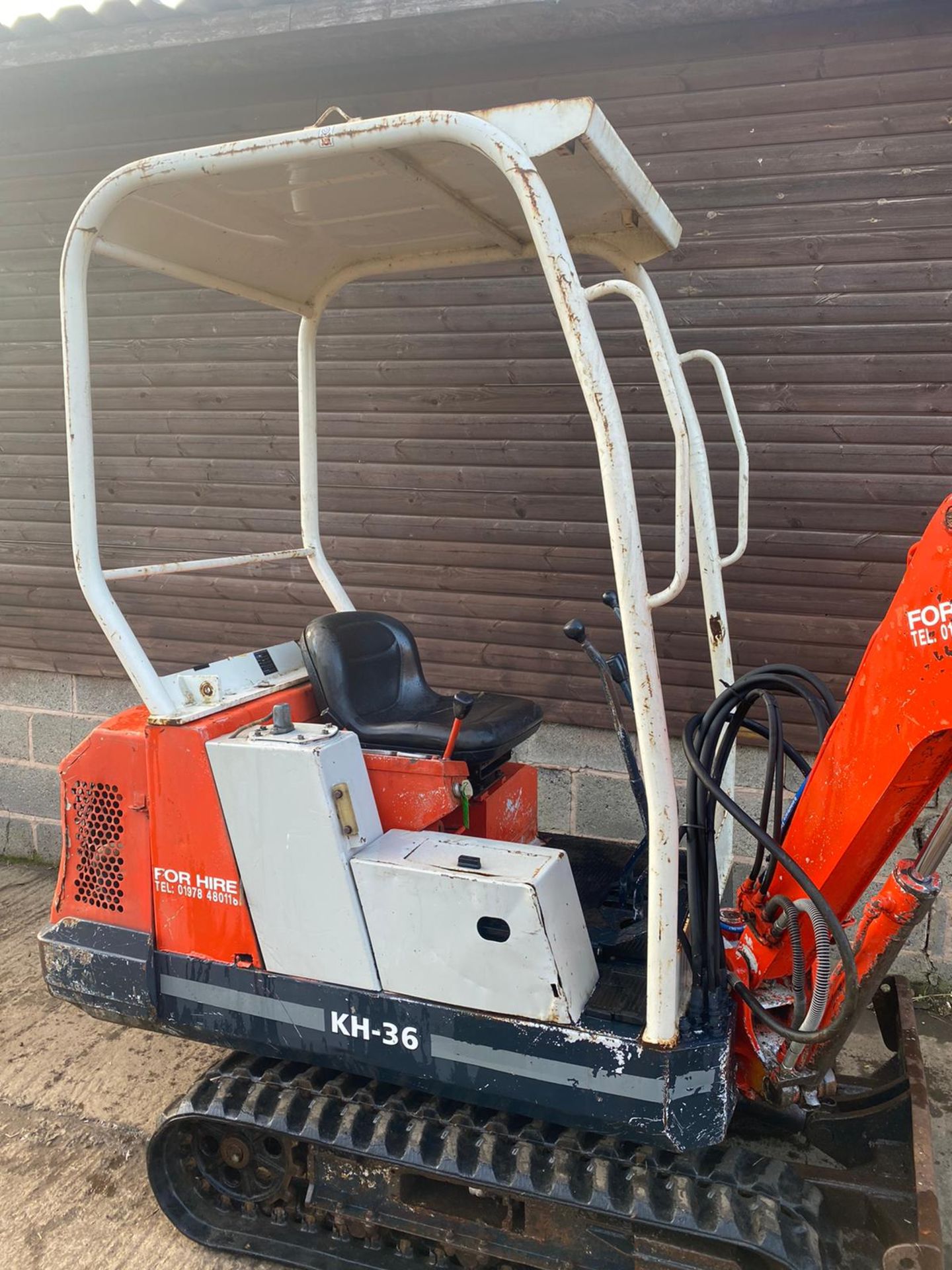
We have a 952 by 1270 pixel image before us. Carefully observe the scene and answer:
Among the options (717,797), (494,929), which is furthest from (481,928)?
(717,797)

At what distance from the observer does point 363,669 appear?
2908mm

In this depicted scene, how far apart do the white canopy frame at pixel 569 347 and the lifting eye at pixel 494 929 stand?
0.35 meters

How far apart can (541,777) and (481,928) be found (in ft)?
7.12

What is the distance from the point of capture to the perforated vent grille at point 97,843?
2559 mm

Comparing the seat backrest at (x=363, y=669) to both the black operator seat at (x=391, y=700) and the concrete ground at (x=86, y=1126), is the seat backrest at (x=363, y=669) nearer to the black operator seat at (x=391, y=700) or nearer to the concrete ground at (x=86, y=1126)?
the black operator seat at (x=391, y=700)

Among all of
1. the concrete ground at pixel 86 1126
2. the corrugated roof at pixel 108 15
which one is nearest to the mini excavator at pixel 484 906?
the concrete ground at pixel 86 1126

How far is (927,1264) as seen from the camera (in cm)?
180

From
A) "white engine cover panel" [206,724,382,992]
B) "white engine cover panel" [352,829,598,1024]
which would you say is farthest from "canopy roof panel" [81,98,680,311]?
"white engine cover panel" [352,829,598,1024]

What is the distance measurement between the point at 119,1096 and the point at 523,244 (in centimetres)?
309

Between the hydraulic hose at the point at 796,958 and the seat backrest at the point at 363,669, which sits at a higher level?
the seat backrest at the point at 363,669

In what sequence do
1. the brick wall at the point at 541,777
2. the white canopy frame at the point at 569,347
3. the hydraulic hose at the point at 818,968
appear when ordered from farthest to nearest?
the brick wall at the point at 541,777, the hydraulic hose at the point at 818,968, the white canopy frame at the point at 569,347

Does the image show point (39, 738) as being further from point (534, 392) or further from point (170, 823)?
point (534, 392)

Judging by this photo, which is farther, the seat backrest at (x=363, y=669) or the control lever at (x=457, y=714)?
the seat backrest at (x=363, y=669)

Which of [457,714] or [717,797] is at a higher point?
[457,714]
